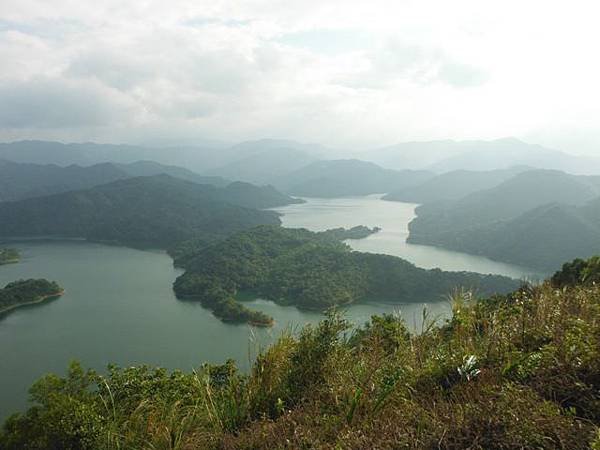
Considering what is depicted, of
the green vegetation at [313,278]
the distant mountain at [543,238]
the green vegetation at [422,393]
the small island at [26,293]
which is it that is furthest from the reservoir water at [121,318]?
the distant mountain at [543,238]

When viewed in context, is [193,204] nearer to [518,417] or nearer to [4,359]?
[4,359]

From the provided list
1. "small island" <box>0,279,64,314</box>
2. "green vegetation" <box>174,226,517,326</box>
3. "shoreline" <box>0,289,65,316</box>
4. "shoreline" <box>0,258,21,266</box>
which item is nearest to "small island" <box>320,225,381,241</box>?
"green vegetation" <box>174,226,517,326</box>

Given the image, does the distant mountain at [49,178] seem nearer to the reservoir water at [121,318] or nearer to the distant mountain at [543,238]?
the reservoir water at [121,318]

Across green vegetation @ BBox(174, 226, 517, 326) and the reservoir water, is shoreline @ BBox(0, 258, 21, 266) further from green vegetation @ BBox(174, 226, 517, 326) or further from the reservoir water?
green vegetation @ BBox(174, 226, 517, 326)

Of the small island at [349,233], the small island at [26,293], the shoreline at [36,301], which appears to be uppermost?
the small island at [349,233]

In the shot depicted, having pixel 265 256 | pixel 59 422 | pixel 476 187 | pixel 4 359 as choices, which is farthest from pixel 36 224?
pixel 476 187

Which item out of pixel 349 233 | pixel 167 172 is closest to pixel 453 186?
pixel 349 233
